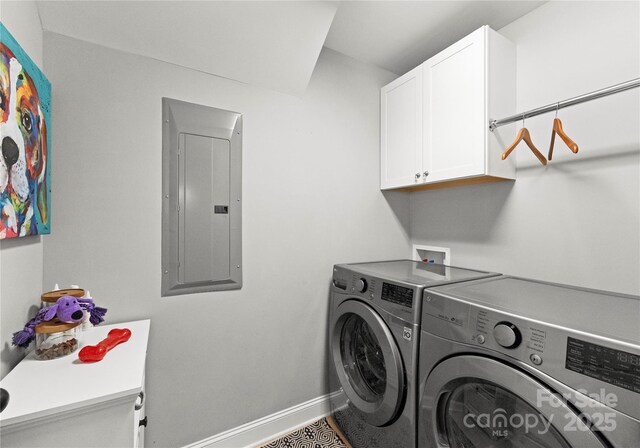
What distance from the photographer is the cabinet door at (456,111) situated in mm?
1466

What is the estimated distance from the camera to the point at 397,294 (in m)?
1.30

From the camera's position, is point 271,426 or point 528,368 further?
point 271,426

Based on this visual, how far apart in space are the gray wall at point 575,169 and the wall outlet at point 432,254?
0.78ft

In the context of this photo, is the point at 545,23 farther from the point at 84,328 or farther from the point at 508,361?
the point at 84,328

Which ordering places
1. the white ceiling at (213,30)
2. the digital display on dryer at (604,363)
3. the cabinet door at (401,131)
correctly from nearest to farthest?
1. the digital display on dryer at (604,363)
2. the white ceiling at (213,30)
3. the cabinet door at (401,131)

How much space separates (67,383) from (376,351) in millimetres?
1312

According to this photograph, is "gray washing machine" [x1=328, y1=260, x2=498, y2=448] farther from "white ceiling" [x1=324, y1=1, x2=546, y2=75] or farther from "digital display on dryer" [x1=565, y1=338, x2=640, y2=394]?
"white ceiling" [x1=324, y1=1, x2=546, y2=75]

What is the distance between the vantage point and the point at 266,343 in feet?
5.49

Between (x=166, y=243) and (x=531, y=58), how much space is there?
2.28 meters

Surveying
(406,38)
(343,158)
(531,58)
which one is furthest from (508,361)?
(406,38)

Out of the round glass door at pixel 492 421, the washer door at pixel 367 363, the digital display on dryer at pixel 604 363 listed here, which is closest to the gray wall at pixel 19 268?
the washer door at pixel 367 363

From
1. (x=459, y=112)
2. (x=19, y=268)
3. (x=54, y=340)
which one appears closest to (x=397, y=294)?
(x=459, y=112)

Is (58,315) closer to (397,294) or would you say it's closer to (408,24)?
(397,294)

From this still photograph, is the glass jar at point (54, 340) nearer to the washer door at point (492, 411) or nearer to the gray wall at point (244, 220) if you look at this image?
the gray wall at point (244, 220)
